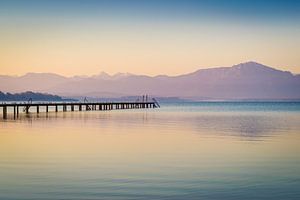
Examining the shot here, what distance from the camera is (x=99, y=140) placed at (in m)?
30.2

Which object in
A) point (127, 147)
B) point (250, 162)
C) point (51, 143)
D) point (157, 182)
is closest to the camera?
point (157, 182)

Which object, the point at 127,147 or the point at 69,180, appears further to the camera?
the point at 127,147

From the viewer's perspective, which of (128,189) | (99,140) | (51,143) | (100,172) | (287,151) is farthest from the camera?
(99,140)

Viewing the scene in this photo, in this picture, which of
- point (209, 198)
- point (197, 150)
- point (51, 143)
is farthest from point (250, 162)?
point (51, 143)

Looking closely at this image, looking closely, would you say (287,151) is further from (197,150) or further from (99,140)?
(99,140)

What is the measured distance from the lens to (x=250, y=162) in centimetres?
2055

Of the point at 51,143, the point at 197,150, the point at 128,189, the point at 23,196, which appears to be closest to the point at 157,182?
the point at 128,189

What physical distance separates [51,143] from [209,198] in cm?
1667

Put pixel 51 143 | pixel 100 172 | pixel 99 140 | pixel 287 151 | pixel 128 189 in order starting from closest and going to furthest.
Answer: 1. pixel 128 189
2. pixel 100 172
3. pixel 287 151
4. pixel 51 143
5. pixel 99 140

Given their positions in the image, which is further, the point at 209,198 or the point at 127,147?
the point at 127,147

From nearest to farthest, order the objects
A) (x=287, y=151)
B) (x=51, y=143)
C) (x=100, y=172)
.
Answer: (x=100, y=172) < (x=287, y=151) < (x=51, y=143)

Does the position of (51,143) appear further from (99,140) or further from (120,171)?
(120,171)

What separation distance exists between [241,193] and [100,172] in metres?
5.74

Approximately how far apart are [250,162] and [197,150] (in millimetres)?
4607
